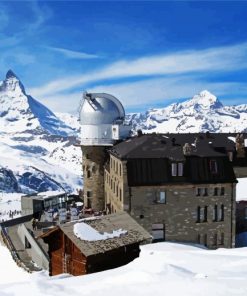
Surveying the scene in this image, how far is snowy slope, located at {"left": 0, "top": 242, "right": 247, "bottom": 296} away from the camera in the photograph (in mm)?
13672

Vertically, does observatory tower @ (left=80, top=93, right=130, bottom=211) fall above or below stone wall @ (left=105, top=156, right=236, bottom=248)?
above

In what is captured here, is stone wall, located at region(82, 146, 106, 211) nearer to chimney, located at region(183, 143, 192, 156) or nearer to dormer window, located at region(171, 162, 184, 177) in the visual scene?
chimney, located at region(183, 143, 192, 156)

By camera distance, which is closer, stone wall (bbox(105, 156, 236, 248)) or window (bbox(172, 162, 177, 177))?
stone wall (bbox(105, 156, 236, 248))

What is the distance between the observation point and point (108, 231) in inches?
998

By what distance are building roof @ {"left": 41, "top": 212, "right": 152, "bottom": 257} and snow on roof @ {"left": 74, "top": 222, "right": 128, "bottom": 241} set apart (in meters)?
0.19

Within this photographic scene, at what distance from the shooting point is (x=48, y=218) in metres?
44.9

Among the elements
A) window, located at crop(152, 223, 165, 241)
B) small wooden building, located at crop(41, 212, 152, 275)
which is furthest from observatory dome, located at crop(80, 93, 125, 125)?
small wooden building, located at crop(41, 212, 152, 275)

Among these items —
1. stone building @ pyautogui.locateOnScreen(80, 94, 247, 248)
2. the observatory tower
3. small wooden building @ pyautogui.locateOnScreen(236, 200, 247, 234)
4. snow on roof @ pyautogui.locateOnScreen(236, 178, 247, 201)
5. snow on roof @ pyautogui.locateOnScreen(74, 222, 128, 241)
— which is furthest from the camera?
the observatory tower

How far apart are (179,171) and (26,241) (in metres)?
14.4

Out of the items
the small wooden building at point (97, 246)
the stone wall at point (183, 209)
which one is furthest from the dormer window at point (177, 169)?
the small wooden building at point (97, 246)

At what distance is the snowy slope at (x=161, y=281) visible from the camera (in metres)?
13.7

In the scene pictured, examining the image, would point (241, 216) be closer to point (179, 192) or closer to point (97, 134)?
point (179, 192)

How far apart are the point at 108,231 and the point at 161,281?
1081cm

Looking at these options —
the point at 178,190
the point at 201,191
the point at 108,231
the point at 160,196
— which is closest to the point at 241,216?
the point at 201,191
